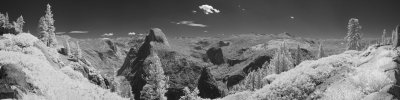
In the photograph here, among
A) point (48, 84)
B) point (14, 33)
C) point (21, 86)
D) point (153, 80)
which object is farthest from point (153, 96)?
point (21, 86)

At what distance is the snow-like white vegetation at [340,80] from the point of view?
71.0 feet

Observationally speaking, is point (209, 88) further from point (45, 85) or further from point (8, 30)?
point (45, 85)

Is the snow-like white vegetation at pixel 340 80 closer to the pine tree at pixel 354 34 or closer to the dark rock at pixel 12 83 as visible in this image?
the dark rock at pixel 12 83

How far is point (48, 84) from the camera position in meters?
28.0

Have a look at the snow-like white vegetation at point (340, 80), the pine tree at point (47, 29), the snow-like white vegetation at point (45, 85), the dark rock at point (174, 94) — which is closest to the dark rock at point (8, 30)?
the snow-like white vegetation at point (45, 85)

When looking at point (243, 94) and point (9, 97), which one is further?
point (243, 94)

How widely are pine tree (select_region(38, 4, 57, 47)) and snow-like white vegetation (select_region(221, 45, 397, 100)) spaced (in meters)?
69.3

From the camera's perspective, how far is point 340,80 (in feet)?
79.9

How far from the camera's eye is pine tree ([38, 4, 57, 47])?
8425cm

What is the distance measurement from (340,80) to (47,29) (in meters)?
80.0

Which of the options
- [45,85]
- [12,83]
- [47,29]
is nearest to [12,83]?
[12,83]

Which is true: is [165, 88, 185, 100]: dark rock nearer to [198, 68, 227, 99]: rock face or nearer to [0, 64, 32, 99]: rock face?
[198, 68, 227, 99]: rock face

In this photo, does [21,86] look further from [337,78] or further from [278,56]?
[278,56]

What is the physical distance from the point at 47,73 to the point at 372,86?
2900 cm
